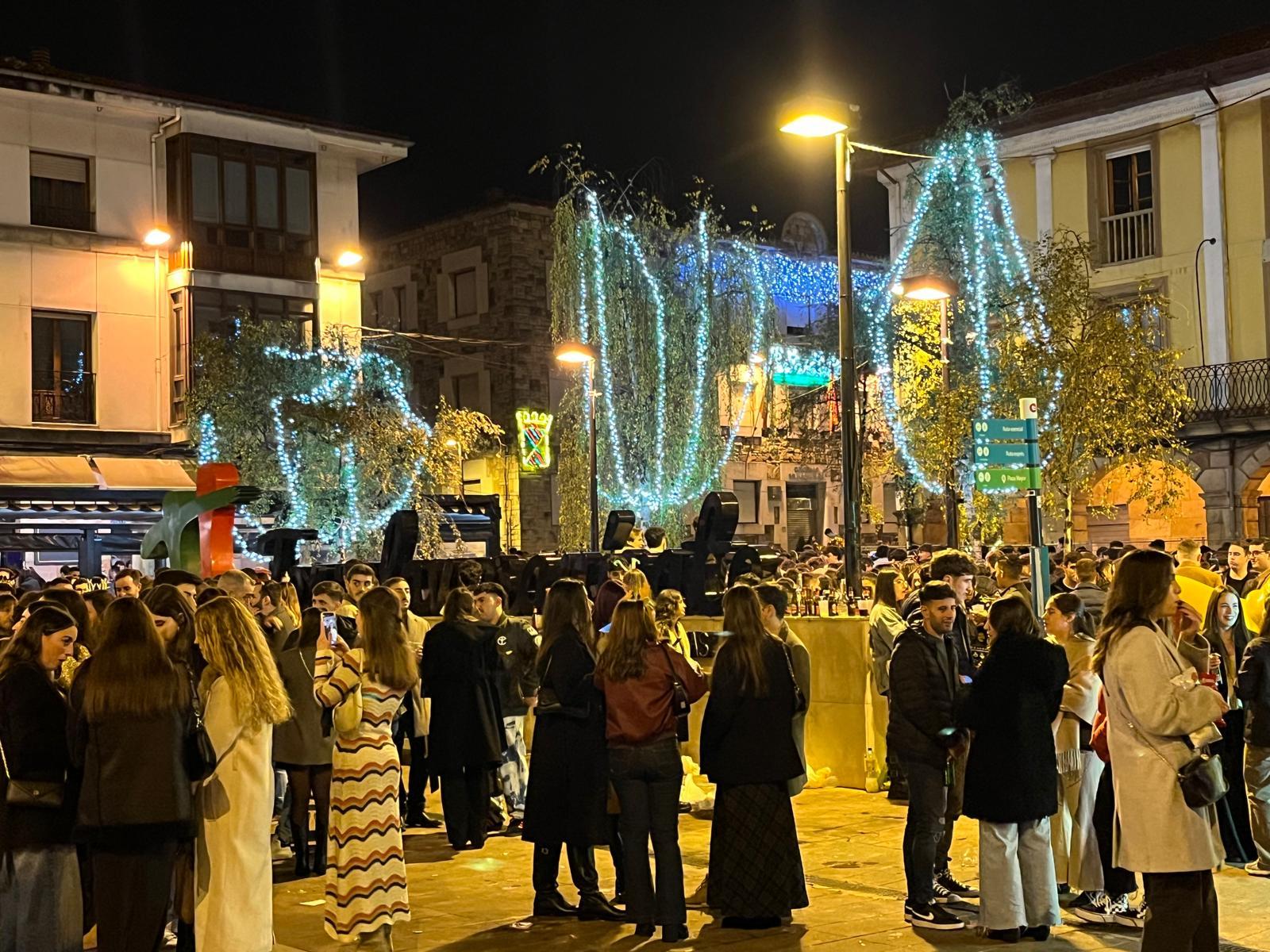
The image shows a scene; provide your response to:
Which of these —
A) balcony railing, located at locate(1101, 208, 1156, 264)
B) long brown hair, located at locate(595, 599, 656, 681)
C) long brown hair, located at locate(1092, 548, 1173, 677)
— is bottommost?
long brown hair, located at locate(595, 599, 656, 681)

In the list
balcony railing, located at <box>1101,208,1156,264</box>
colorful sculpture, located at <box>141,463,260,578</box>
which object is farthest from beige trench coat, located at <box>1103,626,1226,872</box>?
balcony railing, located at <box>1101,208,1156,264</box>

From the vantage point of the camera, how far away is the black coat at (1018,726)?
26.8 feet

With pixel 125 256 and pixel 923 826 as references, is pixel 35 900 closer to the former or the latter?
pixel 923 826

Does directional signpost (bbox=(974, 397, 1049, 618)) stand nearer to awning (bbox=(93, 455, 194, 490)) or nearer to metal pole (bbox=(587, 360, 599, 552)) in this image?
metal pole (bbox=(587, 360, 599, 552))

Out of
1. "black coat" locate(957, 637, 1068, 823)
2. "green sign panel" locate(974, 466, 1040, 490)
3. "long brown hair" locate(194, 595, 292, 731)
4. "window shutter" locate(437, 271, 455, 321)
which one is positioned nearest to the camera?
"long brown hair" locate(194, 595, 292, 731)

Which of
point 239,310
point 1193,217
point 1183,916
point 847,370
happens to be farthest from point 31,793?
point 1193,217

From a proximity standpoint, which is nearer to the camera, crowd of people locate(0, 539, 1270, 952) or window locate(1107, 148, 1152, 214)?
crowd of people locate(0, 539, 1270, 952)

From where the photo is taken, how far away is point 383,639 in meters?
8.75

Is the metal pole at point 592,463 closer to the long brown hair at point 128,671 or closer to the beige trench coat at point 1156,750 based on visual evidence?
the long brown hair at point 128,671

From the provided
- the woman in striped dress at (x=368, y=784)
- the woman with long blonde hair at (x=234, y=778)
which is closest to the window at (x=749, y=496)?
the woman in striped dress at (x=368, y=784)

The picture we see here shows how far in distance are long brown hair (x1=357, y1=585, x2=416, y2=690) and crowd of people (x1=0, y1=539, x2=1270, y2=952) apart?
2 centimetres

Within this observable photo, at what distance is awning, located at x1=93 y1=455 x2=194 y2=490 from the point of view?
3027cm

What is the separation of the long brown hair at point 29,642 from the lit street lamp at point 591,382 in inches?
687

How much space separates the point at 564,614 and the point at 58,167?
25962 millimetres
